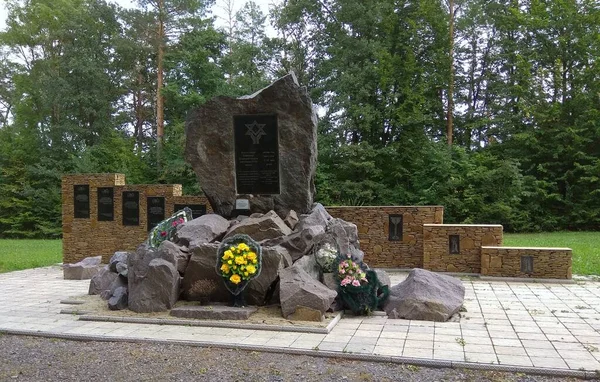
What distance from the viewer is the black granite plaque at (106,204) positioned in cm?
1292

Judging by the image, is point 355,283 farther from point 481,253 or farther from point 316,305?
point 481,253

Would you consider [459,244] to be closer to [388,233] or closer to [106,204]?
[388,233]

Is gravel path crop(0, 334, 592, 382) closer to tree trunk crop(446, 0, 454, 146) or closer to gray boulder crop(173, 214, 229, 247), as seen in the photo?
gray boulder crop(173, 214, 229, 247)

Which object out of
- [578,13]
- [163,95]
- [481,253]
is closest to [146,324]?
[481,253]

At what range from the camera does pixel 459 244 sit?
10.7 m

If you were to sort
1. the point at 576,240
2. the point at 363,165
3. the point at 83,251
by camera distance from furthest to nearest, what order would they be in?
the point at 363,165 → the point at 576,240 → the point at 83,251

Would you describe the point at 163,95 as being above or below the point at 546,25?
below

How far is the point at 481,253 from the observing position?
34.0 feet

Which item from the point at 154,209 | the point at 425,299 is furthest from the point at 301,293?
the point at 154,209

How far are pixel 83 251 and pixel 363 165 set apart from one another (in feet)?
35.9

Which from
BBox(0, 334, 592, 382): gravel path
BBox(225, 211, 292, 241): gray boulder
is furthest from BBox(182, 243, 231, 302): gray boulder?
BBox(0, 334, 592, 382): gravel path

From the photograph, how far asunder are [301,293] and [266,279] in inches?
27.2

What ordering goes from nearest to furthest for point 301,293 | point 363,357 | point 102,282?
point 363,357 → point 301,293 → point 102,282

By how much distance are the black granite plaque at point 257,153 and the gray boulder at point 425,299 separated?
2670 mm
